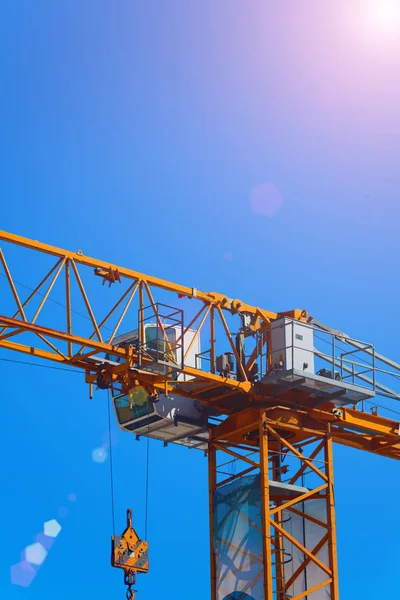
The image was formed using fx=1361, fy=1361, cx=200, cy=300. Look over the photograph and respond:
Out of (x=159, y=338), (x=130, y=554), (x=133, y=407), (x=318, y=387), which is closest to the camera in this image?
(x=130, y=554)

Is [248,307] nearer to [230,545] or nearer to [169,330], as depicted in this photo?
[169,330]

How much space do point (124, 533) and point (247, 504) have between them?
632cm

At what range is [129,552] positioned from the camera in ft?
150

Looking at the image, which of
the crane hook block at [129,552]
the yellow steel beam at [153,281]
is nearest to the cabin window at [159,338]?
the yellow steel beam at [153,281]

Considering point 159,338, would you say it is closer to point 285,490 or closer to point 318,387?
point 318,387

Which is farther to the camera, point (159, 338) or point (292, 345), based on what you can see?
point (292, 345)

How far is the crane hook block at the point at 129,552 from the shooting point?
45406 mm

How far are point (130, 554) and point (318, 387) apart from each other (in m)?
10.0

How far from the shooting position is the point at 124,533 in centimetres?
4581

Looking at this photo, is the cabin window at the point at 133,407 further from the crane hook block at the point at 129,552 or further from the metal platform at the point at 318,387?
the crane hook block at the point at 129,552

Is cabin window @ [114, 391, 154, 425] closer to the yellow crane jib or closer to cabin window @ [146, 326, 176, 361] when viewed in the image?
cabin window @ [146, 326, 176, 361]

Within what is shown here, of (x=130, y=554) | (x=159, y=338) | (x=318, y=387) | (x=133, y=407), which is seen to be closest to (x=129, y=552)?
(x=130, y=554)

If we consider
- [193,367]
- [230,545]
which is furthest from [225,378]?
[230,545]

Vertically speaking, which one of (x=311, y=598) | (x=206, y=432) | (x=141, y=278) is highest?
(x=141, y=278)
